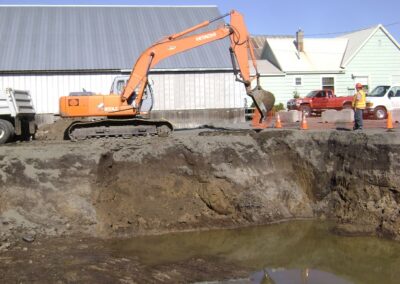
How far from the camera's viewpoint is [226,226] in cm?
1275

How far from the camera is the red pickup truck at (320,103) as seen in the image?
28625 millimetres

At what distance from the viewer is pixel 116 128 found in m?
16.0

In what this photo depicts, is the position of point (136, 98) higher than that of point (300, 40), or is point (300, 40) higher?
point (300, 40)

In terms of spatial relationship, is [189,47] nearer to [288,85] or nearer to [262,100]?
[262,100]

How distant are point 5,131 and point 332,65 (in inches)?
1064

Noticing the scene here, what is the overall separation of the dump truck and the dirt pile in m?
3.13

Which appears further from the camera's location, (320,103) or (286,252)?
(320,103)

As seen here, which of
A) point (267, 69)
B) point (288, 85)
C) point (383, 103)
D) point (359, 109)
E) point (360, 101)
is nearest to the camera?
point (359, 109)

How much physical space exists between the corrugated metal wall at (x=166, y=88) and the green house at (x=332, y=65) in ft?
32.7

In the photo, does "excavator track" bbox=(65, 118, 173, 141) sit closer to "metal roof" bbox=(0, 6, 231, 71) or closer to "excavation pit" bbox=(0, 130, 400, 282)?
"excavation pit" bbox=(0, 130, 400, 282)

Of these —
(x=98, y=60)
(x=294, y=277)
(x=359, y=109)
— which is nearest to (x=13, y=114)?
(x=98, y=60)

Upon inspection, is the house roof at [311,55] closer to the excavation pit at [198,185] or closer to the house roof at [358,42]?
the house roof at [358,42]

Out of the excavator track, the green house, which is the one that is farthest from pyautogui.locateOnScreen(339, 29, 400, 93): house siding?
the excavator track

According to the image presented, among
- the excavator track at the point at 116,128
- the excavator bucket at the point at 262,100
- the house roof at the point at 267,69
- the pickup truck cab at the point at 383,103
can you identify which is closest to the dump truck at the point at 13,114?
the excavator track at the point at 116,128
